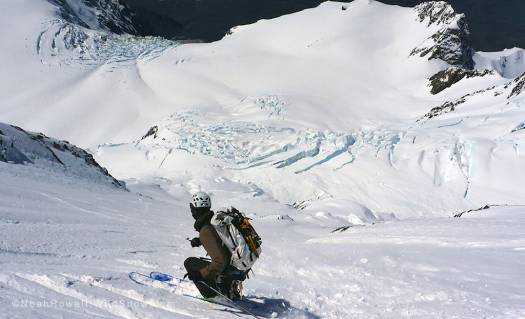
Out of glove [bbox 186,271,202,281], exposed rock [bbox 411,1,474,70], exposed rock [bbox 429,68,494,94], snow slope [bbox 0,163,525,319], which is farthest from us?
exposed rock [bbox 411,1,474,70]

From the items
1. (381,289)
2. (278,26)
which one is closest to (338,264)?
(381,289)

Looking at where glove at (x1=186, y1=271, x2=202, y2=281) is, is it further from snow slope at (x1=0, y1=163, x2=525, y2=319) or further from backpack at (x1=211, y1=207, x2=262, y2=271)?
backpack at (x1=211, y1=207, x2=262, y2=271)

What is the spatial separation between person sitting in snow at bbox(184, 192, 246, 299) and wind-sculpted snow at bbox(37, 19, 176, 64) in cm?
7461

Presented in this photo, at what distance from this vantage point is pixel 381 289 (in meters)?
7.82

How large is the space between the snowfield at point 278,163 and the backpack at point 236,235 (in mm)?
815

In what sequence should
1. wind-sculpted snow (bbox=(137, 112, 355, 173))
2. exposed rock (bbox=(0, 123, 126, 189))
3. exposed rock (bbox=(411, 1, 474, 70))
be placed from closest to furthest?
exposed rock (bbox=(0, 123, 126, 189)) → wind-sculpted snow (bbox=(137, 112, 355, 173)) → exposed rock (bbox=(411, 1, 474, 70))

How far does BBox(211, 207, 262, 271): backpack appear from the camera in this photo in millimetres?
5859

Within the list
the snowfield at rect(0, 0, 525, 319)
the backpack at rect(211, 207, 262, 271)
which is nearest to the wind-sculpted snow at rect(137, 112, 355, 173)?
the snowfield at rect(0, 0, 525, 319)

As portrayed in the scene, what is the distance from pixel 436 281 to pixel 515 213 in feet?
29.0

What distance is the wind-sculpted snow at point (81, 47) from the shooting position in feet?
246

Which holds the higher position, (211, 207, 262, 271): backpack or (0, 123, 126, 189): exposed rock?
(211, 207, 262, 271): backpack

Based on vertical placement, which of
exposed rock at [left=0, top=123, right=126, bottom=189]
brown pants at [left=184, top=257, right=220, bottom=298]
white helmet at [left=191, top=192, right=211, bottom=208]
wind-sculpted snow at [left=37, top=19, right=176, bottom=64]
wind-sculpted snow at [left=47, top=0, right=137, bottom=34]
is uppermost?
wind-sculpted snow at [left=47, top=0, right=137, bottom=34]

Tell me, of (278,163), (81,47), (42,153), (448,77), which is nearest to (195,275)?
(42,153)

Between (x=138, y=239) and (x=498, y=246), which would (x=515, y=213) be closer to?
(x=498, y=246)
